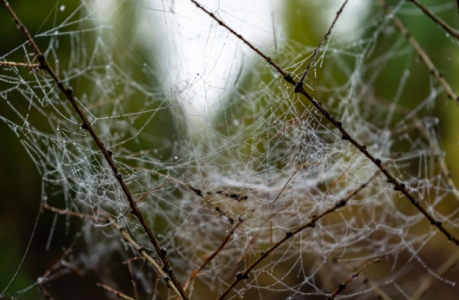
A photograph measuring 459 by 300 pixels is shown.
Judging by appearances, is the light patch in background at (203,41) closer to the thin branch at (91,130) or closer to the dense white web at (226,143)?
the dense white web at (226,143)

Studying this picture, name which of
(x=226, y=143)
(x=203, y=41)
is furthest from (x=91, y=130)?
(x=203, y=41)

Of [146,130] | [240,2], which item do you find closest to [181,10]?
[240,2]

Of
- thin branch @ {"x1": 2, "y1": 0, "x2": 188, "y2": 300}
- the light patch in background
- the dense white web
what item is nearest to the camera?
thin branch @ {"x1": 2, "y1": 0, "x2": 188, "y2": 300}

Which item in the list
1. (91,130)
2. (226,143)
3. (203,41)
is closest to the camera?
(91,130)

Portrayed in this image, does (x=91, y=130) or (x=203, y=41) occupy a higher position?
(x=203, y=41)

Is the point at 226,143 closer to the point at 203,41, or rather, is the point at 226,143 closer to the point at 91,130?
the point at 91,130

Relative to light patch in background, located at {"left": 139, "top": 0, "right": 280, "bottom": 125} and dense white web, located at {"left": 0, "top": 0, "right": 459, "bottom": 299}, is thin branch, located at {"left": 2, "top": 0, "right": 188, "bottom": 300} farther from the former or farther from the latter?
light patch in background, located at {"left": 139, "top": 0, "right": 280, "bottom": 125}

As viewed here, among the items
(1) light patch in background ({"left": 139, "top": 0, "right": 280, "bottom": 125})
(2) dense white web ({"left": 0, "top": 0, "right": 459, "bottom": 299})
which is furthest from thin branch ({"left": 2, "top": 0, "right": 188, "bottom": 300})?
(1) light patch in background ({"left": 139, "top": 0, "right": 280, "bottom": 125})

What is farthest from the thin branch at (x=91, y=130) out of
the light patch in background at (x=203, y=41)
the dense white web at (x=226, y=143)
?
the light patch in background at (x=203, y=41)
